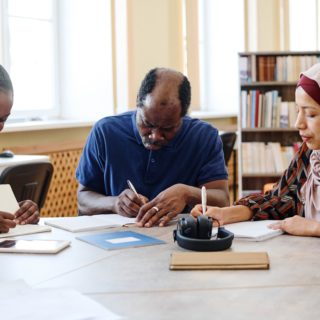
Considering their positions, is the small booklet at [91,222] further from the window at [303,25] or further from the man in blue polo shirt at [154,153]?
the window at [303,25]

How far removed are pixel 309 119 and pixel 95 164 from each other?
3.56 feet

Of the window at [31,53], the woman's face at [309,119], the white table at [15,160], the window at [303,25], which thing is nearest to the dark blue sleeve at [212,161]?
the woman's face at [309,119]

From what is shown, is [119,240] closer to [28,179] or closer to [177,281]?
[177,281]

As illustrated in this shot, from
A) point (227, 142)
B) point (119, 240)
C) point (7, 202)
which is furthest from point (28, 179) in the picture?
point (227, 142)

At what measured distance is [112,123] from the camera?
125 inches

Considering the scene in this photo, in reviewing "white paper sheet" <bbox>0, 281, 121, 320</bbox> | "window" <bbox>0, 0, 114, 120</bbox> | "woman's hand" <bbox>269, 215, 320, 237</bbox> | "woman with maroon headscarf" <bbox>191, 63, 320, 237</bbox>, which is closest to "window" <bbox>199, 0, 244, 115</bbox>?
"window" <bbox>0, 0, 114, 120</bbox>

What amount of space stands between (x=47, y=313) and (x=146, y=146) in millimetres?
1567

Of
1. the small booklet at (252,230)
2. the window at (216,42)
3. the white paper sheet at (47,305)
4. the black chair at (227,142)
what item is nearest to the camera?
the white paper sheet at (47,305)

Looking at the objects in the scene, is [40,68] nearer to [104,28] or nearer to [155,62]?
[104,28]

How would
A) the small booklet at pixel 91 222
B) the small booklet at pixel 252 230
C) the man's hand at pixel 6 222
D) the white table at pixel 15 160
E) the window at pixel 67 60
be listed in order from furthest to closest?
the window at pixel 67 60 < the white table at pixel 15 160 < the small booklet at pixel 91 222 < the man's hand at pixel 6 222 < the small booklet at pixel 252 230

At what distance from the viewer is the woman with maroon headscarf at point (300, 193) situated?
96.6 inches

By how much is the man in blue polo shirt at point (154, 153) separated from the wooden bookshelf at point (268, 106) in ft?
10.7

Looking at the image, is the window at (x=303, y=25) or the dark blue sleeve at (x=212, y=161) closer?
the dark blue sleeve at (x=212, y=161)

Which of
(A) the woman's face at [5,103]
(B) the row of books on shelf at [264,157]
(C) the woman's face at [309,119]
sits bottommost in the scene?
(B) the row of books on shelf at [264,157]
